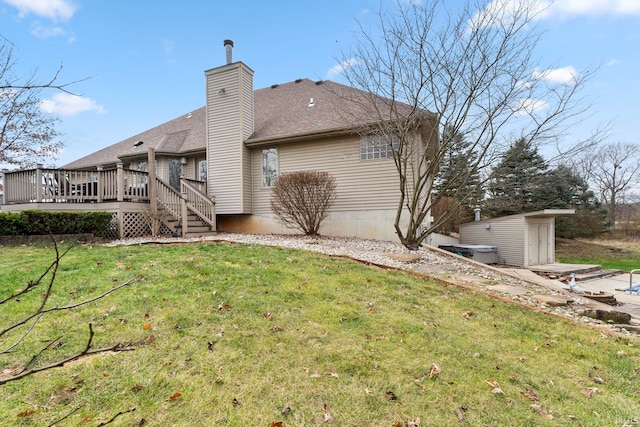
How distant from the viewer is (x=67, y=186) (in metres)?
9.74

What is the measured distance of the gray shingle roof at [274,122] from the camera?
37.0ft

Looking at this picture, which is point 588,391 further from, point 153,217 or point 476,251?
point 476,251

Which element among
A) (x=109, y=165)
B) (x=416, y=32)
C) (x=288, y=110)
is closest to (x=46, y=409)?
(x=416, y=32)

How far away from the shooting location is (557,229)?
21562mm

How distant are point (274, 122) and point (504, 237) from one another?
36.6 feet

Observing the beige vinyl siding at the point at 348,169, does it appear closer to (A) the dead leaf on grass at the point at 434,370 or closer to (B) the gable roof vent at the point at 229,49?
(B) the gable roof vent at the point at 229,49

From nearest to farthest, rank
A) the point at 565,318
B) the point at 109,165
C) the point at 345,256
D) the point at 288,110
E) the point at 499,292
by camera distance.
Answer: the point at 565,318
the point at 499,292
the point at 345,256
the point at 288,110
the point at 109,165

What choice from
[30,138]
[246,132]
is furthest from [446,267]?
[30,138]

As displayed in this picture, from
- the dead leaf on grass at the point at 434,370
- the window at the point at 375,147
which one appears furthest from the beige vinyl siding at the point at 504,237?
the dead leaf on grass at the point at 434,370

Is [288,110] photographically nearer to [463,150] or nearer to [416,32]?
[416,32]

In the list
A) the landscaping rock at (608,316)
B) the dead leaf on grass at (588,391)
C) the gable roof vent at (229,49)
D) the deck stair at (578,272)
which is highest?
the gable roof vent at (229,49)

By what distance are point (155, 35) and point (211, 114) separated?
2949mm

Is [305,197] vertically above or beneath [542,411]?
above

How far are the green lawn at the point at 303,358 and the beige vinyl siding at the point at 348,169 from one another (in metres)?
6.04
